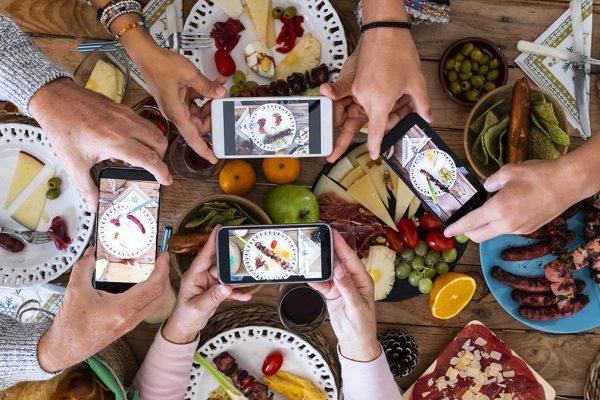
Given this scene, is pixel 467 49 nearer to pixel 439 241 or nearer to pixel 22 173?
pixel 439 241

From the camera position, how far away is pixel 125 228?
150 centimetres

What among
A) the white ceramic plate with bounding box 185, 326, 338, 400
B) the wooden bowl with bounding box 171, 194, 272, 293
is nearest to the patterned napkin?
the wooden bowl with bounding box 171, 194, 272, 293

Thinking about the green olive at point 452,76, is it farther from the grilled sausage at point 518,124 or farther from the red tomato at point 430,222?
the red tomato at point 430,222

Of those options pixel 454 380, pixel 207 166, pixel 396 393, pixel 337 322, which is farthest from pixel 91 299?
pixel 454 380

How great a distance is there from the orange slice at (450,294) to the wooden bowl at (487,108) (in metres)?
0.34

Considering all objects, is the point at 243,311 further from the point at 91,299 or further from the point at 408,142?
the point at 408,142

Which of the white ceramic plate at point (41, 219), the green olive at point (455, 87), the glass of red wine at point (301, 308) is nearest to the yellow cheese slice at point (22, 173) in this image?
the white ceramic plate at point (41, 219)

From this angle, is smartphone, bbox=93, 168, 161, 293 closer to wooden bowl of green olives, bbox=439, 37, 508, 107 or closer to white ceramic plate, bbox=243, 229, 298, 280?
white ceramic plate, bbox=243, 229, 298, 280

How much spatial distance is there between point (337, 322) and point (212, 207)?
506mm

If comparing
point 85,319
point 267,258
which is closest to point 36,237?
point 85,319

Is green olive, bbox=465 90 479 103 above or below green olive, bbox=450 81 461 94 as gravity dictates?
below

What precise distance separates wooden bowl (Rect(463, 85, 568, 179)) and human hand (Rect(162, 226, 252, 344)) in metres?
0.79

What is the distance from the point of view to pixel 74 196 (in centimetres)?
168

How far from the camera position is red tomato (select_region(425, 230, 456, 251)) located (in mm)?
1761
